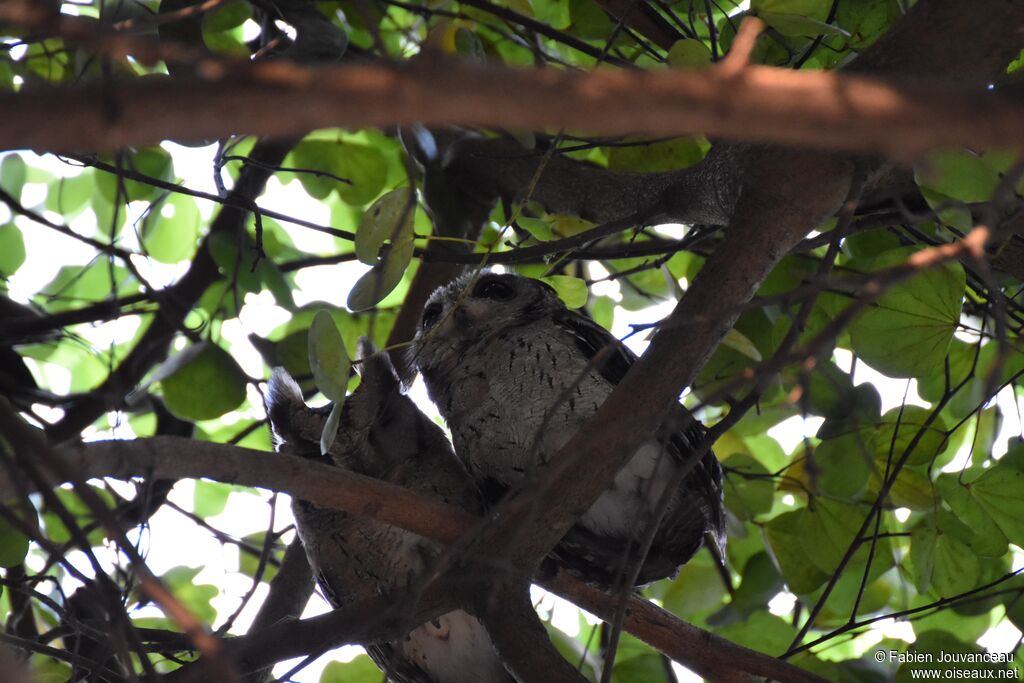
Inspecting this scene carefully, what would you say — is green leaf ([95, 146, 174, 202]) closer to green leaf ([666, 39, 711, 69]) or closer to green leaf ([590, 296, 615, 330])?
green leaf ([590, 296, 615, 330])

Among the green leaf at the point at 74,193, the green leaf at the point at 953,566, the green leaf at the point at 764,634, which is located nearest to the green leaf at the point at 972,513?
the green leaf at the point at 953,566

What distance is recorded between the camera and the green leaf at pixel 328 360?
1.19 meters

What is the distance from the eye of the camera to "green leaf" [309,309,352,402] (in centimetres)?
119

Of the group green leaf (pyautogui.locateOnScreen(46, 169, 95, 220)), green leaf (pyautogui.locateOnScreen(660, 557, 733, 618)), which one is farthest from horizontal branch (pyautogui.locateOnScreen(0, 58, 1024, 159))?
green leaf (pyautogui.locateOnScreen(46, 169, 95, 220))

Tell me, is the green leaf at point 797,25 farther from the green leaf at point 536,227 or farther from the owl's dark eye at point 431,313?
the owl's dark eye at point 431,313

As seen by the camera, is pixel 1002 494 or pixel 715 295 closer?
pixel 715 295

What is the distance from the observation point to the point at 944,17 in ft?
3.46

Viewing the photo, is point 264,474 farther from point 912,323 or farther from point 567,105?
point 912,323

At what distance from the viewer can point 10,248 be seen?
81.5 inches

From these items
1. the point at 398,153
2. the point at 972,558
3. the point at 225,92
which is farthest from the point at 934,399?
the point at 225,92

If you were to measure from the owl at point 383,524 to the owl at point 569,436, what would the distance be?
79 millimetres

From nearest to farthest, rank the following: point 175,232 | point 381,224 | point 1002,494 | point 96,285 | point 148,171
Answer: point 381,224 < point 1002,494 < point 148,171 < point 175,232 < point 96,285

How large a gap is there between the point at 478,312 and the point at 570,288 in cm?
55

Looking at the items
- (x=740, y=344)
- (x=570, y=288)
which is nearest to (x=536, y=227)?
(x=570, y=288)
